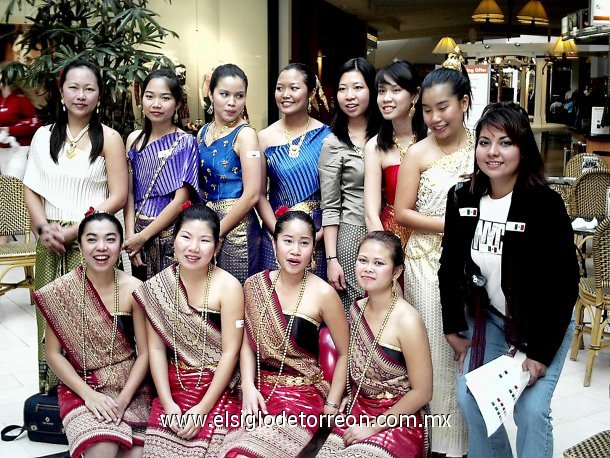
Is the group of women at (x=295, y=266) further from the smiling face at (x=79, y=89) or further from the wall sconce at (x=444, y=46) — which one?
the wall sconce at (x=444, y=46)

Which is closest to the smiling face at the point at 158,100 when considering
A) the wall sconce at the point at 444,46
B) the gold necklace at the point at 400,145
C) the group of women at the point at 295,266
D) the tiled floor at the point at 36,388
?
the group of women at the point at 295,266

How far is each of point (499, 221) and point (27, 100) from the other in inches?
172

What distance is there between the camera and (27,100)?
18.0 feet

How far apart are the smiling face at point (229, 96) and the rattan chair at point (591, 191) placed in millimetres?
3134

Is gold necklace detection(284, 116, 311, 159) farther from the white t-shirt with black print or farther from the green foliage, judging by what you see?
the green foliage

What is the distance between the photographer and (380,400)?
247cm

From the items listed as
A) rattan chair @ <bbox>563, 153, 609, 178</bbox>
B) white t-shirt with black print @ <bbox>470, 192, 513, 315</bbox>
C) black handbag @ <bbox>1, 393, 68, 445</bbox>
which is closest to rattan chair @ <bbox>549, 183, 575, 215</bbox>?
rattan chair @ <bbox>563, 153, 609, 178</bbox>

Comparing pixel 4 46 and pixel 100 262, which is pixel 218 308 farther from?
pixel 4 46

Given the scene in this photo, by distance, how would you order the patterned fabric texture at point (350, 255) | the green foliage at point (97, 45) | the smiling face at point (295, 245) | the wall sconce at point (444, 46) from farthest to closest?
the wall sconce at point (444, 46) < the green foliage at point (97, 45) < the patterned fabric texture at point (350, 255) < the smiling face at point (295, 245)

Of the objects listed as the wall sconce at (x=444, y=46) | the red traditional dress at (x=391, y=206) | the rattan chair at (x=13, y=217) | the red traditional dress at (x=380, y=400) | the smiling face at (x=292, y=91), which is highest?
the wall sconce at (x=444, y=46)

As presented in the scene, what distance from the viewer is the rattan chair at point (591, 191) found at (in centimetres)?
526

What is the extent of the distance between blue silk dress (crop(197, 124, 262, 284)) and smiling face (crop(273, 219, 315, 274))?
523mm

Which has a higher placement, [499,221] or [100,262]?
[499,221]

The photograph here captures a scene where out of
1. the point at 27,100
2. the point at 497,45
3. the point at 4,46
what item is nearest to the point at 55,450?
the point at 27,100
